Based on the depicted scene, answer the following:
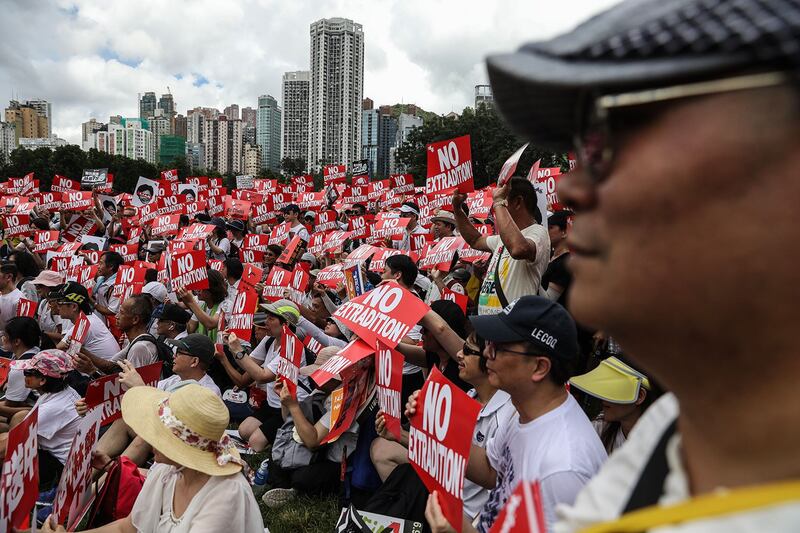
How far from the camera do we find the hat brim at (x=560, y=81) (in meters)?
0.62

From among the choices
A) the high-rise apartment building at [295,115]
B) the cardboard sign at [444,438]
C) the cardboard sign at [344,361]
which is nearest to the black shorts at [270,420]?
the cardboard sign at [344,361]

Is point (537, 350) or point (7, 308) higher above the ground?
point (537, 350)

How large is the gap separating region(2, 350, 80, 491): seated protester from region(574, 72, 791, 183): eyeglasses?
539cm

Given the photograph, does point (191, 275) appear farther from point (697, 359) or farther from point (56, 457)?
point (697, 359)

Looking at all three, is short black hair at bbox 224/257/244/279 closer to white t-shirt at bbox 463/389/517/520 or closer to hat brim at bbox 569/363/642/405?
white t-shirt at bbox 463/389/517/520

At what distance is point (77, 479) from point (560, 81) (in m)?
3.87

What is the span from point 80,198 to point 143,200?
157 cm

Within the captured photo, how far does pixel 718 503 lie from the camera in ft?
1.97

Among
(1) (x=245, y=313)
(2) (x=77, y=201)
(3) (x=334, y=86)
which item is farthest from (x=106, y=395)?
(3) (x=334, y=86)

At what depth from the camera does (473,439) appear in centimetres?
344

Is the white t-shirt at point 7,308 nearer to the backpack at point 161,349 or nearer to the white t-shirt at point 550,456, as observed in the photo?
the backpack at point 161,349

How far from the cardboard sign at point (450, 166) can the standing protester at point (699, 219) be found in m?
5.92

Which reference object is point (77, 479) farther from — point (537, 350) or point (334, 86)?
point (334, 86)

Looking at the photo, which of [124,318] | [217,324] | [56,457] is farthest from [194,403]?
[217,324]
